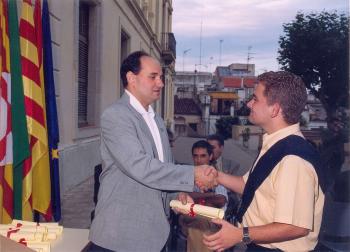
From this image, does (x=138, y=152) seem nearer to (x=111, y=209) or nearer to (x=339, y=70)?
(x=111, y=209)

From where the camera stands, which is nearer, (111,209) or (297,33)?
(111,209)

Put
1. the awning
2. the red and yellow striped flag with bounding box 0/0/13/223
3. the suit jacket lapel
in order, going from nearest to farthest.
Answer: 1. the suit jacket lapel
2. the red and yellow striped flag with bounding box 0/0/13/223
3. the awning

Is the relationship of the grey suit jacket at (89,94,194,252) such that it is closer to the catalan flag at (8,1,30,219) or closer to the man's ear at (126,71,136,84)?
the man's ear at (126,71,136,84)

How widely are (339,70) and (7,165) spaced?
23493 millimetres

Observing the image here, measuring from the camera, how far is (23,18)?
3893 mm

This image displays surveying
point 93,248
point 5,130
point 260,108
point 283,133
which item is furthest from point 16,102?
point 283,133

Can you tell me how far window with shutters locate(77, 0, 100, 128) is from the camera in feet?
29.0

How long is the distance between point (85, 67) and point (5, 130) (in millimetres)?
5703

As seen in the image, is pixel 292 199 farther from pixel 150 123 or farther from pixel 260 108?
pixel 150 123

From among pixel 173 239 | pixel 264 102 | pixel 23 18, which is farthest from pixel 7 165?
pixel 264 102

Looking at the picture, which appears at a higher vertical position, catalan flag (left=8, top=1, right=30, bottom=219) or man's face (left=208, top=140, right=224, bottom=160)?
catalan flag (left=8, top=1, right=30, bottom=219)

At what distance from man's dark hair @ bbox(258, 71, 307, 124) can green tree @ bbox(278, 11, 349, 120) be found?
23016mm

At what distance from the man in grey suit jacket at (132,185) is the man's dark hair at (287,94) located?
593 millimetres

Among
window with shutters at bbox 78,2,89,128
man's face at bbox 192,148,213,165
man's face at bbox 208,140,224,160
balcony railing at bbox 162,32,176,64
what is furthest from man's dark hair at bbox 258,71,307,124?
balcony railing at bbox 162,32,176,64
